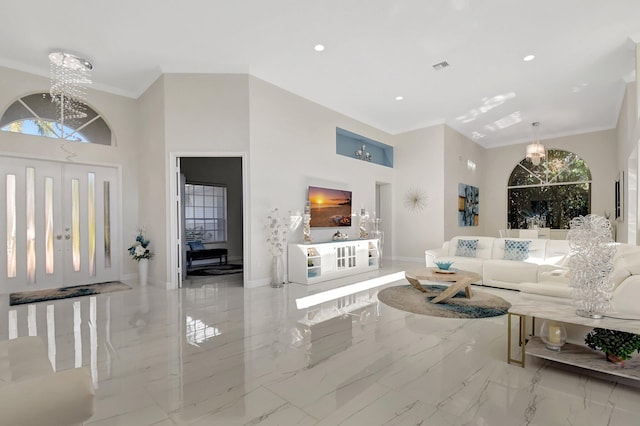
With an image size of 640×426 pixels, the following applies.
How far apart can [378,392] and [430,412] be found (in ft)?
1.14

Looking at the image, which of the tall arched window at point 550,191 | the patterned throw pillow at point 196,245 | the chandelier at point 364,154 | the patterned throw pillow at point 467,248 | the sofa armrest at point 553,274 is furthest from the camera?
the tall arched window at point 550,191

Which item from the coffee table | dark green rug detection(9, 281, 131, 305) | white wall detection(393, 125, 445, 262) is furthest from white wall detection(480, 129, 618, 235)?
dark green rug detection(9, 281, 131, 305)

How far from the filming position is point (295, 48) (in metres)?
4.65

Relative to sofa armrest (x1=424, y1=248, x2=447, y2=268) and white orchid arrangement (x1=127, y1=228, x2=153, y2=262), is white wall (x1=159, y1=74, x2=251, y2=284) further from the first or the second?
sofa armrest (x1=424, y1=248, x2=447, y2=268)

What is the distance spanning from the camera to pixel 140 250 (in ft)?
17.9

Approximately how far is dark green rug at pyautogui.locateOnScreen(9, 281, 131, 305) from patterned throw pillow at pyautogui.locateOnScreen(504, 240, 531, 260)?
253 inches

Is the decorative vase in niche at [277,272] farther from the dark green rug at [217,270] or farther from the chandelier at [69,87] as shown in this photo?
the chandelier at [69,87]

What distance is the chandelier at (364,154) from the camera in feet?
25.9

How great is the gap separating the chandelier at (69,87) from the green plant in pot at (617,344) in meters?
7.06

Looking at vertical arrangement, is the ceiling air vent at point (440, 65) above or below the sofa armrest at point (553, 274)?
above

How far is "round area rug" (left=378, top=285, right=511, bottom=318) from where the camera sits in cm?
382

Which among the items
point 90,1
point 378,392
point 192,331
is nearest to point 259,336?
point 192,331

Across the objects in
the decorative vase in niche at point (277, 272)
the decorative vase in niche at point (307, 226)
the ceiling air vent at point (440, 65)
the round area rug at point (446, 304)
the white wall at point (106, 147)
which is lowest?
the round area rug at point (446, 304)

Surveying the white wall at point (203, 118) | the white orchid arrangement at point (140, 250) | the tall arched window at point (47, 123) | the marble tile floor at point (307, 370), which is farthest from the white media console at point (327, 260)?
the tall arched window at point (47, 123)
